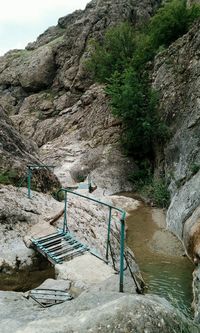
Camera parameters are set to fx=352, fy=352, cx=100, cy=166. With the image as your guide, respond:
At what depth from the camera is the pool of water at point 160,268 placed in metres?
9.25

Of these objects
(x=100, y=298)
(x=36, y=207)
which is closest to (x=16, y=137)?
(x=36, y=207)

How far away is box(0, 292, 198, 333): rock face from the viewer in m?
4.43

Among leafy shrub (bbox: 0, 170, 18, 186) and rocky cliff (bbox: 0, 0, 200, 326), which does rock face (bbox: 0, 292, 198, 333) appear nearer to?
rocky cliff (bbox: 0, 0, 200, 326)

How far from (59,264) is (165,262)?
18.2ft

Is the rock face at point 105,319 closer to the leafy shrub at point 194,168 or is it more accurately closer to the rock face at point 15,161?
the rock face at point 15,161

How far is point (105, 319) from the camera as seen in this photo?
449 cm

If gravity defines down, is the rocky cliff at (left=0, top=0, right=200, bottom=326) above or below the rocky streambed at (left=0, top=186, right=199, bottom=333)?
above

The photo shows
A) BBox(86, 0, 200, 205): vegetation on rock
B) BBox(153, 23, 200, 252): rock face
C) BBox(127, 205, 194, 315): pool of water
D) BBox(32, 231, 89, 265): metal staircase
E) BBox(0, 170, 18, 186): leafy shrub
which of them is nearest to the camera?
BBox(32, 231, 89, 265): metal staircase

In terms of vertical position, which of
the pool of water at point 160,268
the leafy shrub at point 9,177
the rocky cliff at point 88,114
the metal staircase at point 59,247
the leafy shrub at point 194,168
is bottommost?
the pool of water at point 160,268

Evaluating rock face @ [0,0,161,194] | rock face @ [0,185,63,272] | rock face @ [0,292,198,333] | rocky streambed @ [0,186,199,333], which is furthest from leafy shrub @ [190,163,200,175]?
rock face @ [0,292,198,333]

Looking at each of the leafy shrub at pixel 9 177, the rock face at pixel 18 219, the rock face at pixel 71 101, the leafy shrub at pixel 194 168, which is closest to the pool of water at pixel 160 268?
the leafy shrub at pixel 194 168

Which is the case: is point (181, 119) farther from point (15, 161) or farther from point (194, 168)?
point (15, 161)

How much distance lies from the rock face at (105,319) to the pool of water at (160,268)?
92.7 inches

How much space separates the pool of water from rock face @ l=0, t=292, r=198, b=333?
7.72 ft
